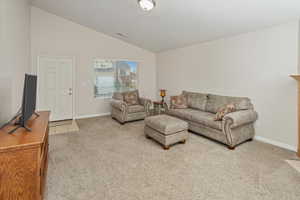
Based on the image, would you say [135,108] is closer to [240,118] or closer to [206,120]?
[206,120]

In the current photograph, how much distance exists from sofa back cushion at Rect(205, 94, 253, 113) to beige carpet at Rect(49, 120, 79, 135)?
11.3 feet

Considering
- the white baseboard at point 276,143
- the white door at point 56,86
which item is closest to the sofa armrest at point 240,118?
the white baseboard at point 276,143

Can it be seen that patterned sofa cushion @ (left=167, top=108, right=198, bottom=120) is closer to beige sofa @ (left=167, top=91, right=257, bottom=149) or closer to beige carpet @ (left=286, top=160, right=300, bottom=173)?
beige sofa @ (left=167, top=91, right=257, bottom=149)

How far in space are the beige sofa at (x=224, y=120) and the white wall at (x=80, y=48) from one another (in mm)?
2971

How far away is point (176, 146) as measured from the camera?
313cm

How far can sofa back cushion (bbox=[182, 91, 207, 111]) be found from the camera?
13.8 ft

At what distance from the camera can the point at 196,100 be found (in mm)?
4383

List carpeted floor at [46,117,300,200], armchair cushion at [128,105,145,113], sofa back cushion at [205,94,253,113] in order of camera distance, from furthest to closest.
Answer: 1. armchair cushion at [128,105,145,113]
2. sofa back cushion at [205,94,253,113]
3. carpeted floor at [46,117,300,200]

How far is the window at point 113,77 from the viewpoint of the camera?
5613 mm

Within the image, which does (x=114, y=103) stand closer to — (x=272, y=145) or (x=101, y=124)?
(x=101, y=124)

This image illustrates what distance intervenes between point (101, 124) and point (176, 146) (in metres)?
2.43

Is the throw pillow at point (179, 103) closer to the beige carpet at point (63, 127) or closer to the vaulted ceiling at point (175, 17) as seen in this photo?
the vaulted ceiling at point (175, 17)

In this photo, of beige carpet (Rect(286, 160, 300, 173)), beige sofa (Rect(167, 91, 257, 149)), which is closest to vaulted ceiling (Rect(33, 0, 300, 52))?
beige sofa (Rect(167, 91, 257, 149))

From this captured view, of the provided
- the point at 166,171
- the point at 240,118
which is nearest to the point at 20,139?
the point at 166,171
